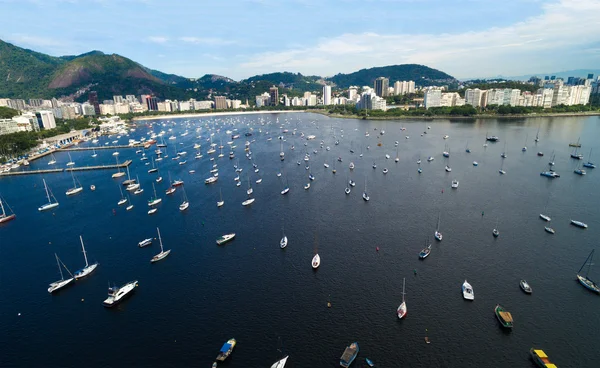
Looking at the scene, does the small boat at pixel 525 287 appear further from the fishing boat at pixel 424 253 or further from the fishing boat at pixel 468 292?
the fishing boat at pixel 424 253

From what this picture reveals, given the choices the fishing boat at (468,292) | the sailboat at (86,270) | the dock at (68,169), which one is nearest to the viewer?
the fishing boat at (468,292)

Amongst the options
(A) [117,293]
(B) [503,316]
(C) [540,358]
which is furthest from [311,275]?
(C) [540,358]

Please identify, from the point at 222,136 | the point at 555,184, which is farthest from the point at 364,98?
the point at 555,184

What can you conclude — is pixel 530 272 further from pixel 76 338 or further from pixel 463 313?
pixel 76 338

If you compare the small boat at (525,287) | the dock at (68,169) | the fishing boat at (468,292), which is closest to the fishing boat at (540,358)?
the fishing boat at (468,292)

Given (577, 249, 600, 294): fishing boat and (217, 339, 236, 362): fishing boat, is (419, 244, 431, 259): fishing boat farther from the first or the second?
(217, 339, 236, 362): fishing boat

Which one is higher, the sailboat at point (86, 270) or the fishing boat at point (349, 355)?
the sailboat at point (86, 270)
